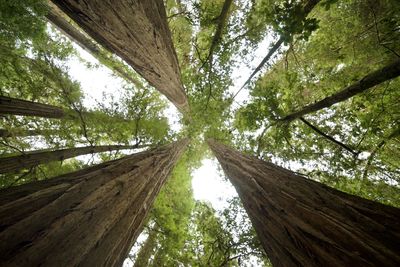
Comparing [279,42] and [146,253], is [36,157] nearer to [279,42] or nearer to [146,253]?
[146,253]

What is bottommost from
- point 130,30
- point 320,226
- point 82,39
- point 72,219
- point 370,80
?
point 72,219

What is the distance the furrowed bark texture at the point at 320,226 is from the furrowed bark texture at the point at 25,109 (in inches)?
265

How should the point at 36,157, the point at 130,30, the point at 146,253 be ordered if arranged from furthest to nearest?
the point at 146,253 → the point at 36,157 → the point at 130,30

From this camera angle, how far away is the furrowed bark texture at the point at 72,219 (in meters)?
1.58

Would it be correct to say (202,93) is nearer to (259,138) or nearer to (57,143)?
(259,138)

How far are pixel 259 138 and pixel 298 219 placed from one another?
210 inches

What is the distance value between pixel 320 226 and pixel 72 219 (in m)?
2.25

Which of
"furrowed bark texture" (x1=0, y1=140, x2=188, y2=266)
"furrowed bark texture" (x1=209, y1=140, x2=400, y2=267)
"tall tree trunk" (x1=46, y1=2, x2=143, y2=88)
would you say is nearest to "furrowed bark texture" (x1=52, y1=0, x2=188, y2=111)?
"furrowed bark texture" (x1=0, y1=140, x2=188, y2=266)

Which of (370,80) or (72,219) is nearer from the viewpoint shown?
(72,219)

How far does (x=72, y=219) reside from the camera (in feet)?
7.04

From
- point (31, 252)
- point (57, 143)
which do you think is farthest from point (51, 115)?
point (31, 252)

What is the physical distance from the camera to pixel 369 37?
5.80 m

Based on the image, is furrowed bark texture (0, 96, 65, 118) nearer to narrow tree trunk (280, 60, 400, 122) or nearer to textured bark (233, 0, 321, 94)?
textured bark (233, 0, 321, 94)

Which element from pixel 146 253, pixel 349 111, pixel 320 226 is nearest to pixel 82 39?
pixel 146 253
